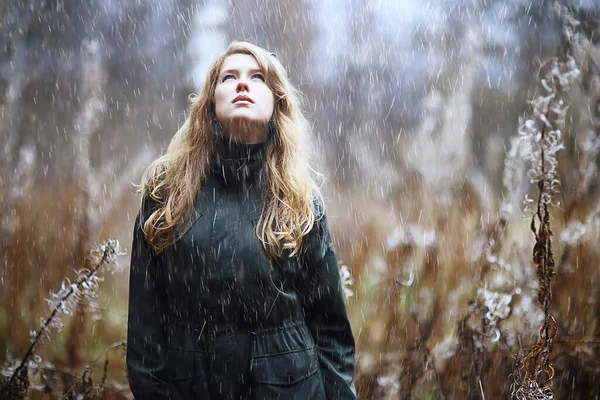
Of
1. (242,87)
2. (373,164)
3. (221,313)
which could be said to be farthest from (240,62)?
(373,164)

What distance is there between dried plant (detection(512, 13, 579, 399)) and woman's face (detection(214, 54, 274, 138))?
1304 mm

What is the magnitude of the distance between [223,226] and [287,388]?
45 cm

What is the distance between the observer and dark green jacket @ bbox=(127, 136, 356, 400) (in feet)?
4.54

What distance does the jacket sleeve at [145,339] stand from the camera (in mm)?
1395

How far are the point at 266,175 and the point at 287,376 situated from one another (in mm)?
546

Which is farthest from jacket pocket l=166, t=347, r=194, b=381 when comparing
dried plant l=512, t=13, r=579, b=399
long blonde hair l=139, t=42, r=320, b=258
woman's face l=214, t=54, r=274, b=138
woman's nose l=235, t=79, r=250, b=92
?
dried plant l=512, t=13, r=579, b=399

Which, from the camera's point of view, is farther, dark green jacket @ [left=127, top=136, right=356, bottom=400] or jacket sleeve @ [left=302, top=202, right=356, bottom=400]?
jacket sleeve @ [left=302, top=202, right=356, bottom=400]

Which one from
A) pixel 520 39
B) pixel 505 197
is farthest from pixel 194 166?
pixel 520 39

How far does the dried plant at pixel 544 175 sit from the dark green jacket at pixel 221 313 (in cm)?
113

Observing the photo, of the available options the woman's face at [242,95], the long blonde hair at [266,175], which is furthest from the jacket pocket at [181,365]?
the woman's face at [242,95]

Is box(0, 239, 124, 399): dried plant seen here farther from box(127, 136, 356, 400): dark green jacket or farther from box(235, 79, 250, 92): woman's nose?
box(235, 79, 250, 92): woman's nose

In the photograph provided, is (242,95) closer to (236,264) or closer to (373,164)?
(236,264)

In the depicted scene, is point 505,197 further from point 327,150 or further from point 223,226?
point 223,226

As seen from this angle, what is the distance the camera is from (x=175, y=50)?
2338mm
